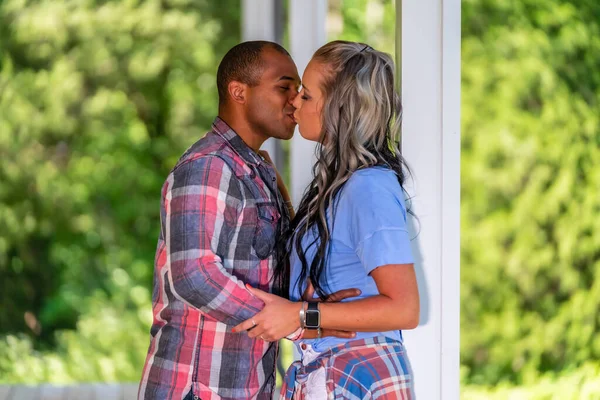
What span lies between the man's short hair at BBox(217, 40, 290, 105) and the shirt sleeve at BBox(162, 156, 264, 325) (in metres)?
0.34

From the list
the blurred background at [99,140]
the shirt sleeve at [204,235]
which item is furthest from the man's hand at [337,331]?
the blurred background at [99,140]

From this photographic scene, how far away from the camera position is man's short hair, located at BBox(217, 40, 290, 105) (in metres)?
2.18

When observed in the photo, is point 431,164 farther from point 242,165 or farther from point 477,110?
point 477,110

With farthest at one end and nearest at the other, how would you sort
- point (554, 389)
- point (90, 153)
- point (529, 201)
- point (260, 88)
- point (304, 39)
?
point (90, 153) < point (529, 201) < point (554, 389) < point (304, 39) < point (260, 88)

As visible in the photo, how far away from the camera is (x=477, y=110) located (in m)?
4.85

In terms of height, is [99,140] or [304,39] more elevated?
[99,140]

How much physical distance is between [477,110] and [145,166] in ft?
7.40

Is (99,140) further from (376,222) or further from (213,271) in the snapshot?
(376,222)

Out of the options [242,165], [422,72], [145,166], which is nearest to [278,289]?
[242,165]

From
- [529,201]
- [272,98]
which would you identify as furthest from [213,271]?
[529,201]

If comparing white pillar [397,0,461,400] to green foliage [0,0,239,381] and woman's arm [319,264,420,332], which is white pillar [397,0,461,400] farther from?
green foliage [0,0,239,381]

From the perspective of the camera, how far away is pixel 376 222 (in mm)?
1638

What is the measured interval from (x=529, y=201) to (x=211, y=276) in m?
3.42

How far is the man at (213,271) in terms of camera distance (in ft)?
6.04
